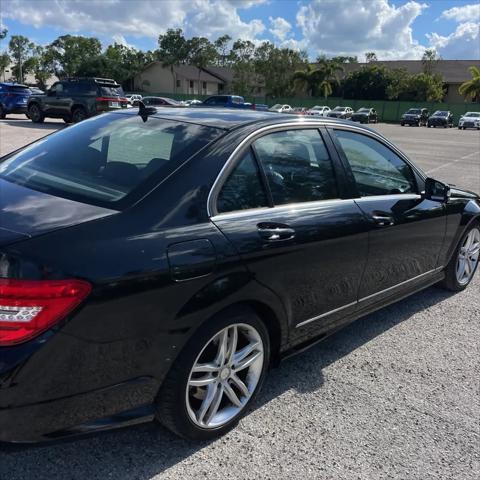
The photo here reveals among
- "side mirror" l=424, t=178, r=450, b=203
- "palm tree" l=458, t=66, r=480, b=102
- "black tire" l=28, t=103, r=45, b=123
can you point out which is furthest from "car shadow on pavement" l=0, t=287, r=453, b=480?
"palm tree" l=458, t=66, r=480, b=102

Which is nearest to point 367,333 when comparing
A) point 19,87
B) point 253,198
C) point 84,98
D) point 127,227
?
point 253,198

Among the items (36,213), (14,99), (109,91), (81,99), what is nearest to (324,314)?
(36,213)

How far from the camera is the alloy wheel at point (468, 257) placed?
4.86 metres

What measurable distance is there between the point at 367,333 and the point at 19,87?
84.7ft

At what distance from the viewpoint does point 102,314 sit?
2029mm

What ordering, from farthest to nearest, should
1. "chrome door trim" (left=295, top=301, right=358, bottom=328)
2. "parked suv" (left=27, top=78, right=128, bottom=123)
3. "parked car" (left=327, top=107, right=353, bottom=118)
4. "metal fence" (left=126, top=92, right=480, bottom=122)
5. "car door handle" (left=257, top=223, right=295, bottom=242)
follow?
1. "metal fence" (left=126, top=92, right=480, bottom=122)
2. "parked car" (left=327, top=107, right=353, bottom=118)
3. "parked suv" (left=27, top=78, right=128, bottom=123)
4. "chrome door trim" (left=295, top=301, right=358, bottom=328)
5. "car door handle" (left=257, top=223, right=295, bottom=242)

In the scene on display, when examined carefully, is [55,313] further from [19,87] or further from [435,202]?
[19,87]

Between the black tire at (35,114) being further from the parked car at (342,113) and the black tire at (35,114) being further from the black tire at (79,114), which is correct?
the parked car at (342,113)

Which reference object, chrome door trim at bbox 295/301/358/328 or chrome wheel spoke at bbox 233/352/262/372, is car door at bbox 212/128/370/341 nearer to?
chrome door trim at bbox 295/301/358/328

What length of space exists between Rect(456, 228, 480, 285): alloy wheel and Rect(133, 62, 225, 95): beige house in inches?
3256

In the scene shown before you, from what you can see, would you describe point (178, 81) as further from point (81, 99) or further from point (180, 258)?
point (180, 258)

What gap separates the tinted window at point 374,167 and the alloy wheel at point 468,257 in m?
1.23

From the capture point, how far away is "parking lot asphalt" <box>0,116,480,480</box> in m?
2.44

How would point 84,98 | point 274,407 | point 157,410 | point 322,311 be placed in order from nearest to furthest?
point 157,410 < point 274,407 < point 322,311 < point 84,98
